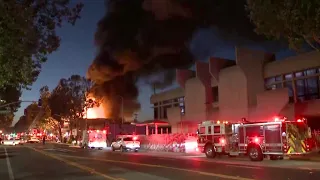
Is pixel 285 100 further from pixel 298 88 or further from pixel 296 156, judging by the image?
pixel 296 156

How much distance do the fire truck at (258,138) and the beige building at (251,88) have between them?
32.3ft

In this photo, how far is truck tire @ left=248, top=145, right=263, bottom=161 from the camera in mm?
23797

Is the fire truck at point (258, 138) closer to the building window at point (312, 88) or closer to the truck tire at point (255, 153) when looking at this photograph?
the truck tire at point (255, 153)

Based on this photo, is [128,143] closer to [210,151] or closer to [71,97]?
[210,151]

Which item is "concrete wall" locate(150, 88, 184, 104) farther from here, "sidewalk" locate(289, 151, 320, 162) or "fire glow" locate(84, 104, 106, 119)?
"sidewalk" locate(289, 151, 320, 162)

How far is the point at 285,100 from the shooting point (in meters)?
34.8

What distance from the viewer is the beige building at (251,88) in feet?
117

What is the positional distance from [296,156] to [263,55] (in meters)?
18.5

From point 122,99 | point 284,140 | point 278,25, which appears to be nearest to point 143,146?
point 122,99

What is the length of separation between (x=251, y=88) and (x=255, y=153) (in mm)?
17170

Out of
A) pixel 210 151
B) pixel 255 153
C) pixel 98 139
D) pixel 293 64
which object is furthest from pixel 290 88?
pixel 98 139

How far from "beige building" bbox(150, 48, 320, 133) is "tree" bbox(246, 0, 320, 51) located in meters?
14.7

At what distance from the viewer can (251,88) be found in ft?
133

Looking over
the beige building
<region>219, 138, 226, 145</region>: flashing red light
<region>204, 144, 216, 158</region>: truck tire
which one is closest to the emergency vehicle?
the beige building
